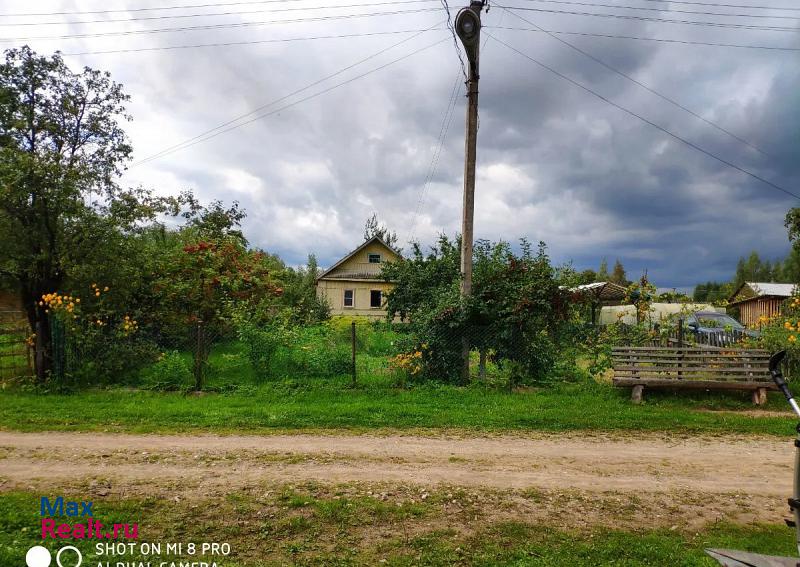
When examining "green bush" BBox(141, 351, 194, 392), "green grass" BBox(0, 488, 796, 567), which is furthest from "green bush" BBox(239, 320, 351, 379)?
"green grass" BBox(0, 488, 796, 567)

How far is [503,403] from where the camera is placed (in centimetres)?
909

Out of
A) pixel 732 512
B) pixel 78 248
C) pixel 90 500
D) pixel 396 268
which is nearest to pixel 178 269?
pixel 78 248

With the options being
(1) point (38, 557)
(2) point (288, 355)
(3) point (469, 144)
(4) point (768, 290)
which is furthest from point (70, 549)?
(4) point (768, 290)

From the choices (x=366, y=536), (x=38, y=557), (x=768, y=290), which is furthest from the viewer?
(x=768, y=290)

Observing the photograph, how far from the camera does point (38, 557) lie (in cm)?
358

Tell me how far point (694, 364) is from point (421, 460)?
7.15 m

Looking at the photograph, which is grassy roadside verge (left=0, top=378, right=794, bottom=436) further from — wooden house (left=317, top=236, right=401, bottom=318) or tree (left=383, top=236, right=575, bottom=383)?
wooden house (left=317, top=236, right=401, bottom=318)

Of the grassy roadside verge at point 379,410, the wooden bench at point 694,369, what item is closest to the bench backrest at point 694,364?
the wooden bench at point 694,369

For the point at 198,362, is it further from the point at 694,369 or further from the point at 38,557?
the point at 694,369

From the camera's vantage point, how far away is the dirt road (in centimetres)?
532

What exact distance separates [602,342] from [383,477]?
7.81 metres

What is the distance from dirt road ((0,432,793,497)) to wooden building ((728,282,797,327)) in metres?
31.7

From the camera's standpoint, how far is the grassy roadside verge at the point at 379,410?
761cm

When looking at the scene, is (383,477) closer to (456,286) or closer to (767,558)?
(767,558)
